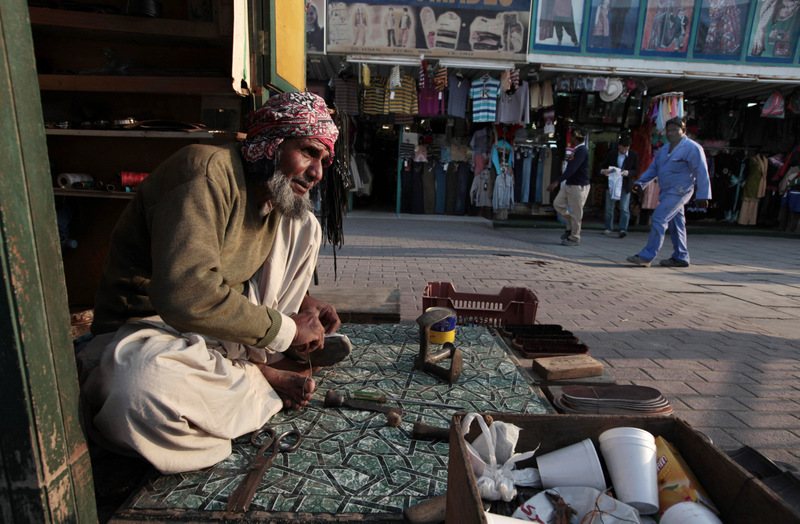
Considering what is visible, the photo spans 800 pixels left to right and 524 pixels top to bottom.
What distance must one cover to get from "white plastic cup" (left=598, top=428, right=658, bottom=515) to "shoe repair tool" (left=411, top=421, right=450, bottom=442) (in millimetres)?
632

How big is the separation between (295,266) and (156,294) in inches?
33.2

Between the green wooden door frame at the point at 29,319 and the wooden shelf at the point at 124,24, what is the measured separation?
2164 mm

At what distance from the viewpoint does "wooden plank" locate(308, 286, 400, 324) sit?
3.39 meters

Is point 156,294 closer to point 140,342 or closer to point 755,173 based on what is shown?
point 140,342

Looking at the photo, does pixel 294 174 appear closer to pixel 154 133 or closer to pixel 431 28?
pixel 154 133

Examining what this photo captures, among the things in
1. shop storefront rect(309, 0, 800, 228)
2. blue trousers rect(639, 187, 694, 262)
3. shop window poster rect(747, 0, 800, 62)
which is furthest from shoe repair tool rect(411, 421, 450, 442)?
shop window poster rect(747, 0, 800, 62)

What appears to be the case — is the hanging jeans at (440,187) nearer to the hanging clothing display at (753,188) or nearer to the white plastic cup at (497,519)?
the hanging clothing display at (753,188)

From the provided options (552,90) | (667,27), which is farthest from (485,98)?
(667,27)

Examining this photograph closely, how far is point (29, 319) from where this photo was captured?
106 cm

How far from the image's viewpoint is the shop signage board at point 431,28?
9367 millimetres

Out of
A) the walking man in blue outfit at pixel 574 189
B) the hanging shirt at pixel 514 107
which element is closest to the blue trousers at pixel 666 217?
the walking man in blue outfit at pixel 574 189

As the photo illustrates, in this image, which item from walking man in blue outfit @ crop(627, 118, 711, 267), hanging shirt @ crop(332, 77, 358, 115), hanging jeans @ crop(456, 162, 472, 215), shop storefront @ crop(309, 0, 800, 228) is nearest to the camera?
walking man in blue outfit @ crop(627, 118, 711, 267)

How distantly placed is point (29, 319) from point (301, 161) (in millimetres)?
1202

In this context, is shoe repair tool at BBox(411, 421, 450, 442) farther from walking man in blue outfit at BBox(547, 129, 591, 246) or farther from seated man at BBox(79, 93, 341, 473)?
walking man in blue outfit at BBox(547, 129, 591, 246)
